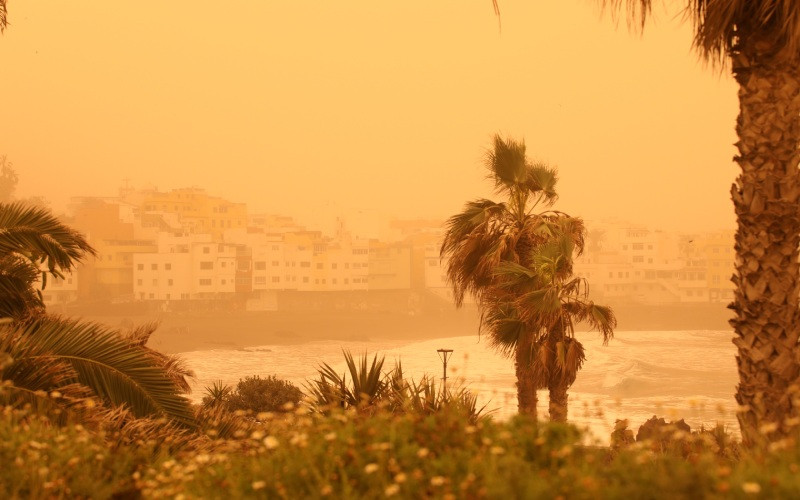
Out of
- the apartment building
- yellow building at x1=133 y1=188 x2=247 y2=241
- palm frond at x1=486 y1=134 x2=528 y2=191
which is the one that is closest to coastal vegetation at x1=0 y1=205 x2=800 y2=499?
palm frond at x1=486 y1=134 x2=528 y2=191

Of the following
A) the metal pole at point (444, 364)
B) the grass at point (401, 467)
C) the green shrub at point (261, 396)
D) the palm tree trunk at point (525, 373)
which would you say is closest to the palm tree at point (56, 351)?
the grass at point (401, 467)

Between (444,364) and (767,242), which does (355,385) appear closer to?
(444,364)

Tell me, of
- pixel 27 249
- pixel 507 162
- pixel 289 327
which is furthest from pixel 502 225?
pixel 289 327

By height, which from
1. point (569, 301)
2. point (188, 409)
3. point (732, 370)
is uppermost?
point (569, 301)

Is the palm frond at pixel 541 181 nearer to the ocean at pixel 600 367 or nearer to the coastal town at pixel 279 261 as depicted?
the ocean at pixel 600 367

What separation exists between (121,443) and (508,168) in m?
12.2

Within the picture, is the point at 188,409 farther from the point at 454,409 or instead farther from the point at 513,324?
the point at 513,324

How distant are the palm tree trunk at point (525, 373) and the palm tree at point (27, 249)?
26.5ft

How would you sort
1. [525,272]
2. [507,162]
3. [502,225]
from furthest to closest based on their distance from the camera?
[507,162]
[502,225]
[525,272]

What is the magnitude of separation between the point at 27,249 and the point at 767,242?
20.8 feet

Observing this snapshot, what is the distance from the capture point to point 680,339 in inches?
3639

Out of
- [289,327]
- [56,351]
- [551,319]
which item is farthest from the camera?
[289,327]

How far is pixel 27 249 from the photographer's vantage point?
24.3ft

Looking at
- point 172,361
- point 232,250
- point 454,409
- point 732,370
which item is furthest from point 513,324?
point 232,250
